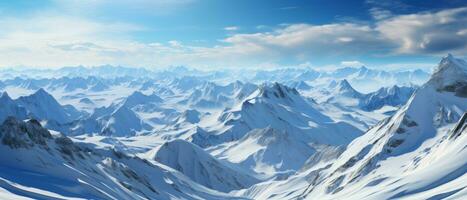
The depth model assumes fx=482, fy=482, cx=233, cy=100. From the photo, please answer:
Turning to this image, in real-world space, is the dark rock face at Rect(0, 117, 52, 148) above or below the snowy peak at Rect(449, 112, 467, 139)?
below

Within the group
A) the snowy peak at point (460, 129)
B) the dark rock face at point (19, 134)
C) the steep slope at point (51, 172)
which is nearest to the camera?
the steep slope at point (51, 172)

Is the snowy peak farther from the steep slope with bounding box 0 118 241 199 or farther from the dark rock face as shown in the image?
the dark rock face

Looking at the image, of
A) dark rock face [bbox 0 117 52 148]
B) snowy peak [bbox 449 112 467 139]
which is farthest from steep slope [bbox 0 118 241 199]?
snowy peak [bbox 449 112 467 139]

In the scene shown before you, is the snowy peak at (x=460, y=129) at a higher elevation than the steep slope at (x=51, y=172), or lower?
higher

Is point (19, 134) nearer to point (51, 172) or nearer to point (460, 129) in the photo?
point (51, 172)

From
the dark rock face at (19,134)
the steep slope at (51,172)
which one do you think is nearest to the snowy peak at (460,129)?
the steep slope at (51,172)

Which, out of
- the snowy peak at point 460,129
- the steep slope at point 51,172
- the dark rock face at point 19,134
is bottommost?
the steep slope at point 51,172

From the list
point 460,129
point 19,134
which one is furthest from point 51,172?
point 460,129

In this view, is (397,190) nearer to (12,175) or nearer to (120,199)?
(120,199)

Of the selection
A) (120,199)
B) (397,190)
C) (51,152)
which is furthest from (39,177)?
(397,190)

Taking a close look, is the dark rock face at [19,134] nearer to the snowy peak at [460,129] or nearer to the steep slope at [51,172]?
the steep slope at [51,172]

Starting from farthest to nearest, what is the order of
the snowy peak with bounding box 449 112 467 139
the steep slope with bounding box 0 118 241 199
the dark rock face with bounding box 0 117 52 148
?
the snowy peak with bounding box 449 112 467 139 < the dark rock face with bounding box 0 117 52 148 < the steep slope with bounding box 0 118 241 199

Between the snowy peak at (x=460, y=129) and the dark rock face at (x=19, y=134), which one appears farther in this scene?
the snowy peak at (x=460, y=129)
